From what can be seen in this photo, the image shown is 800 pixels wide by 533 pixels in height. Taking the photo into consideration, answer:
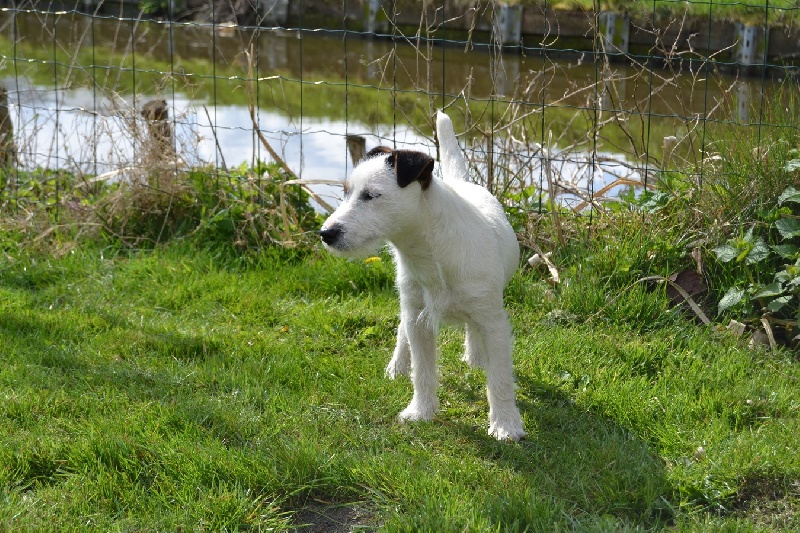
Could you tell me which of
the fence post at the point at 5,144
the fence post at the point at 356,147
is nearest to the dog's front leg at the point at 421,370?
the fence post at the point at 356,147

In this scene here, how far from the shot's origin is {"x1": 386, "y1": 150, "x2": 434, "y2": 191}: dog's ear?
3949mm

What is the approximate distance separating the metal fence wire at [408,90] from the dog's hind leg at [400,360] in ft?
5.24

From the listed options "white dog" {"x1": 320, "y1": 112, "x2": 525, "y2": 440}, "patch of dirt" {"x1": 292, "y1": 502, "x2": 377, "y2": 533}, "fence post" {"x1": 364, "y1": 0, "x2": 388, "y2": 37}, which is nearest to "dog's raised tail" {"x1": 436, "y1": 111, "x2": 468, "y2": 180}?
"white dog" {"x1": 320, "y1": 112, "x2": 525, "y2": 440}

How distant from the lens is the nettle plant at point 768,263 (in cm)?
514

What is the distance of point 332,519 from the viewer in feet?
11.8

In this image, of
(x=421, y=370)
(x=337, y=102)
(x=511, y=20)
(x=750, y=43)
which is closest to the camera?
A: (x=421, y=370)

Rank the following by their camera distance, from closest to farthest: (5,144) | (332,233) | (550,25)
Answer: (332,233) → (5,144) → (550,25)

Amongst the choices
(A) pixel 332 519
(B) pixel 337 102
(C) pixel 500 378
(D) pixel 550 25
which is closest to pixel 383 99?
(B) pixel 337 102

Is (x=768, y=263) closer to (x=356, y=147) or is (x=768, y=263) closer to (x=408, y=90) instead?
(x=408, y=90)

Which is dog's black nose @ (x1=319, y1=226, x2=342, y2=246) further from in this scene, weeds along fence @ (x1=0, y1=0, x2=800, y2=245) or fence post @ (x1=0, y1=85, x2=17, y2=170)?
fence post @ (x1=0, y1=85, x2=17, y2=170)

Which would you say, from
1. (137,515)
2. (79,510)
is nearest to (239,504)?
(137,515)

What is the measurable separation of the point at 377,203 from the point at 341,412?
3.49 ft

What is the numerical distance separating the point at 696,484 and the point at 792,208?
7.56ft

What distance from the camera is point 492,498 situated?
362cm
